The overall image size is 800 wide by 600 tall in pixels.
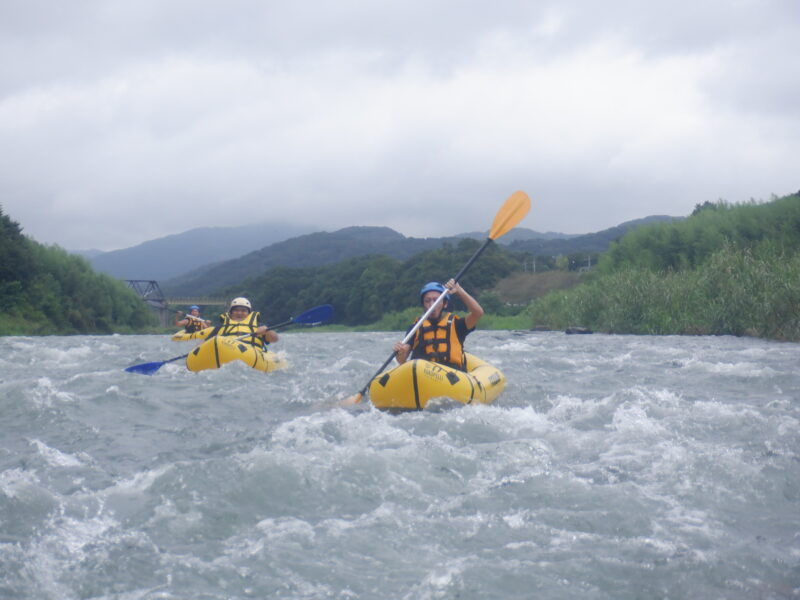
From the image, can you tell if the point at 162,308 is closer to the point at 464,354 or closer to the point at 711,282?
the point at 711,282

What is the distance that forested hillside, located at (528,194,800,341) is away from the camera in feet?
53.2

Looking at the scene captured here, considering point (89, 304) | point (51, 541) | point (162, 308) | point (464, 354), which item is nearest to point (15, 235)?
point (89, 304)

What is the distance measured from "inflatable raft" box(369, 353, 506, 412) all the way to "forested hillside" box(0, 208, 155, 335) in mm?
26722

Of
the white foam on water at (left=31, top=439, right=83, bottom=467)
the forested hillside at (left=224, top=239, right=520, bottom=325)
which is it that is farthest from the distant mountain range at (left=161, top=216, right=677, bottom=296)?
the white foam on water at (left=31, top=439, right=83, bottom=467)

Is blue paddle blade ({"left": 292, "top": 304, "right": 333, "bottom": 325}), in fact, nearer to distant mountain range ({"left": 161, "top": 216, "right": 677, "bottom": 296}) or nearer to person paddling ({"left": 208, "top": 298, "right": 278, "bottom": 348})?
person paddling ({"left": 208, "top": 298, "right": 278, "bottom": 348})

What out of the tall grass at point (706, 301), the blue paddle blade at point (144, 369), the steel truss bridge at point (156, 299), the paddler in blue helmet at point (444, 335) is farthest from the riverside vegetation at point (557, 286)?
the blue paddle blade at point (144, 369)

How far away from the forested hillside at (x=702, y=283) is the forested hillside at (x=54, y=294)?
66.4ft

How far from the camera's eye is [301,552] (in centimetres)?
337

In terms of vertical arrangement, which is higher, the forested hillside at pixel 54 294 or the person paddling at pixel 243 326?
the forested hillside at pixel 54 294

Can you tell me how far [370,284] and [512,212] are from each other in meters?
30.6

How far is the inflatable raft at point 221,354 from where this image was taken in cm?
966

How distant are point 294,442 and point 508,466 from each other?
4.89ft

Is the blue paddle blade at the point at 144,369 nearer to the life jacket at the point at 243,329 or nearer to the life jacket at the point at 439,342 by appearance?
the life jacket at the point at 243,329

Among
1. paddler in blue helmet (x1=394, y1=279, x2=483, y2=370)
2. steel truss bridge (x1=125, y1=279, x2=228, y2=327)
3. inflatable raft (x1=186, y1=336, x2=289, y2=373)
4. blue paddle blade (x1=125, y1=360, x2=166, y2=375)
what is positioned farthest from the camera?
steel truss bridge (x1=125, y1=279, x2=228, y2=327)
